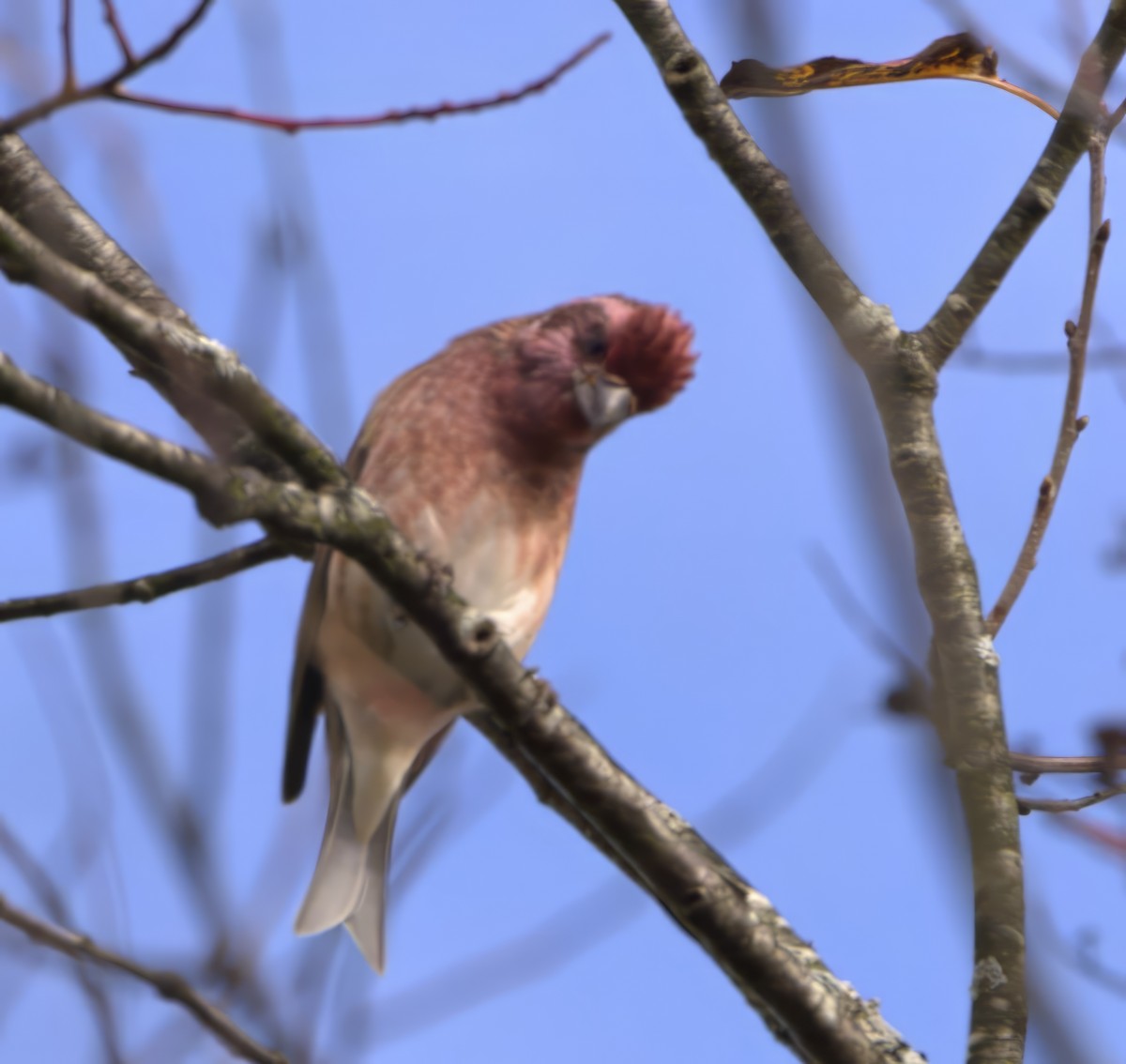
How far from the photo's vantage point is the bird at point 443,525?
16.2 feet

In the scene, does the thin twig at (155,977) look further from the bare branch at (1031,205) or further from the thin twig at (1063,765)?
the bare branch at (1031,205)

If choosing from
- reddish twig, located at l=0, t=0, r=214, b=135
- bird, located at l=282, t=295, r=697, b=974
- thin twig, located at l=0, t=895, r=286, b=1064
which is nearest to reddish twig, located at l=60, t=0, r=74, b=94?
reddish twig, located at l=0, t=0, r=214, b=135

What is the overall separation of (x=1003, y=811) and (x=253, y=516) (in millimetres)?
1705

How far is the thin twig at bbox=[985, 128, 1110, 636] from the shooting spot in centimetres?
342

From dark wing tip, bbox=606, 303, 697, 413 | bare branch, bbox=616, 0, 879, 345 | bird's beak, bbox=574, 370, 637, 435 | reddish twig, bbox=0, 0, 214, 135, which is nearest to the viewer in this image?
reddish twig, bbox=0, 0, 214, 135

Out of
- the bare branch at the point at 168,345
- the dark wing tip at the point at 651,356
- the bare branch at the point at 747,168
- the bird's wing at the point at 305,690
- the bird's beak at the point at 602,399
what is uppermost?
the dark wing tip at the point at 651,356

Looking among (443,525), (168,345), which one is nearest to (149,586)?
(168,345)

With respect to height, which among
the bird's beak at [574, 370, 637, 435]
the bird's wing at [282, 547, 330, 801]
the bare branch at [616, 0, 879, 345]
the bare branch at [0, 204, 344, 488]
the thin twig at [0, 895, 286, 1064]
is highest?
the bird's beak at [574, 370, 637, 435]

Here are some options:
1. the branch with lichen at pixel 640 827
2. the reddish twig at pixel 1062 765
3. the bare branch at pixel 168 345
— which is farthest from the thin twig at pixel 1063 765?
the bare branch at pixel 168 345

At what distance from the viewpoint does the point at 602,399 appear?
5.14 m

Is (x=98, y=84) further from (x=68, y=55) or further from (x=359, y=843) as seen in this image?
(x=359, y=843)

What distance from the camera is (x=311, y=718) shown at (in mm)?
5477

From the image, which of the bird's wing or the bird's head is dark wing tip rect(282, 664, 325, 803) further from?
the bird's head

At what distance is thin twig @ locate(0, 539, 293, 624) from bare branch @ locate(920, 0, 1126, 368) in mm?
1759
